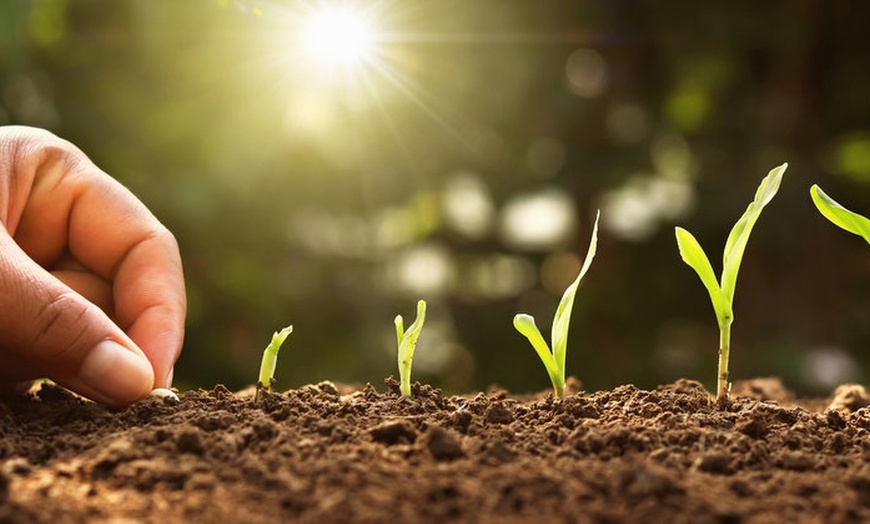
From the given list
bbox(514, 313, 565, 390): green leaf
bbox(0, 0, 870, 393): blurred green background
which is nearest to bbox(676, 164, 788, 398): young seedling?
bbox(514, 313, 565, 390): green leaf

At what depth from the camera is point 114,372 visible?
1.42 m

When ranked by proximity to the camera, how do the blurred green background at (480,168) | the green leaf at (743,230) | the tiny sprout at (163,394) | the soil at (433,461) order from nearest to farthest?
the soil at (433,461) → the green leaf at (743,230) → the tiny sprout at (163,394) → the blurred green background at (480,168)

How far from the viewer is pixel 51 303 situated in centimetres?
143

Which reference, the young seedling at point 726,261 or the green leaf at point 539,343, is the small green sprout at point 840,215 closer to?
the young seedling at point 726,261

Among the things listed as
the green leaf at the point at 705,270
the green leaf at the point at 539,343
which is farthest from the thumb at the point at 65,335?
the green leaf at the point at 705,270

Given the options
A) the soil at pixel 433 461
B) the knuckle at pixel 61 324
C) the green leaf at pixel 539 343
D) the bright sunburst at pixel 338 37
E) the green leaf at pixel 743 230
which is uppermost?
the bright sunburst at pixel 338 37

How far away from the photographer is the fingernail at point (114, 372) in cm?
142

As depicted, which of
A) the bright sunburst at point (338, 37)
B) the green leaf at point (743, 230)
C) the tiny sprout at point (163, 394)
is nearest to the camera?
the green leaf at point (743, 230)

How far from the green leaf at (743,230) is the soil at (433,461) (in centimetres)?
21

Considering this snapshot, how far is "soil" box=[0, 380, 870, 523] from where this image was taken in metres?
0.93

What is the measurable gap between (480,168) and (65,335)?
3025 millimetres

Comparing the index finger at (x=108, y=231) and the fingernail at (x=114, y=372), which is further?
the index finger at (x=108, y=231)

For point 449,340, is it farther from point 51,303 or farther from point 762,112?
point 51,303

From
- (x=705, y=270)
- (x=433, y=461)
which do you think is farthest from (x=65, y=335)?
(x=705, y=270)
